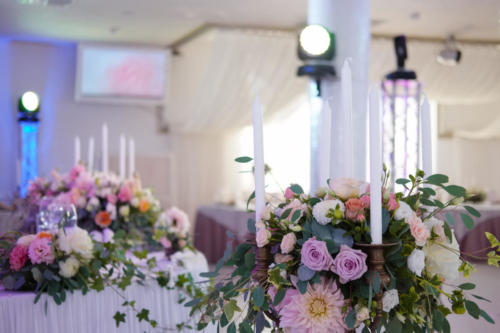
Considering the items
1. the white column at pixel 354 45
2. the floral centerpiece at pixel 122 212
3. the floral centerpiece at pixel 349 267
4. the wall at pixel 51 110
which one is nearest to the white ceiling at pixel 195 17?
the wall at pixel 51 110

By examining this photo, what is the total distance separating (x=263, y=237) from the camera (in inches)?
→ 67.4

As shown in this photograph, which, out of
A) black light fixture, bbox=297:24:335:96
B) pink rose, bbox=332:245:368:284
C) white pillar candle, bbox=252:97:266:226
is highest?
black light fixture, bbox=297:24:335:96

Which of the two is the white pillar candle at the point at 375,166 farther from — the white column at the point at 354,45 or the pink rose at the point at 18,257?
the white column at the point at 354,45

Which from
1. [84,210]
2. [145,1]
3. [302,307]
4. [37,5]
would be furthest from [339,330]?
[37,5]

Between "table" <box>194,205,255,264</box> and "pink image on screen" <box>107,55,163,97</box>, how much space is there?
70.1 inches

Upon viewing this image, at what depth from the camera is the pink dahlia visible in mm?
1616

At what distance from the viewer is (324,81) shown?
13.0ft

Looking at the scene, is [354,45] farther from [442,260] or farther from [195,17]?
[195,17]

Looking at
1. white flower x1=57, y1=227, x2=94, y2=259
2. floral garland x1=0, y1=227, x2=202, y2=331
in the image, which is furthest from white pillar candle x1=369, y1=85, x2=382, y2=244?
white flower x1=57, y1=227, x2=94, y2=259

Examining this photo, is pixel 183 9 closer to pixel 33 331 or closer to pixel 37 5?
pixel 37 5

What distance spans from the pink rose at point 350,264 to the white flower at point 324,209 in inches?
3.7

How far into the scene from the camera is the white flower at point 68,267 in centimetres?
246

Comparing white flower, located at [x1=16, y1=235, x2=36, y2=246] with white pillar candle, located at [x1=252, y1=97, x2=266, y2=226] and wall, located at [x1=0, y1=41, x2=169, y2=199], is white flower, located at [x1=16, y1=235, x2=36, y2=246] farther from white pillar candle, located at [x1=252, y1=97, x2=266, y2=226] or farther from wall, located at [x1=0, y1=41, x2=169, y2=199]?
wall, located at [x1=0, y1=41, x2=169, y2=199]

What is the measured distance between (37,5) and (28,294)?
4.74 m
